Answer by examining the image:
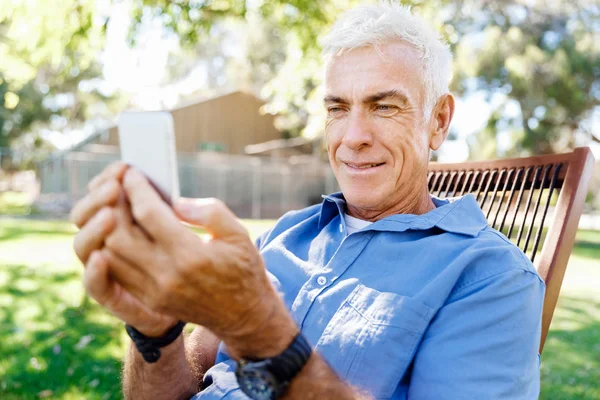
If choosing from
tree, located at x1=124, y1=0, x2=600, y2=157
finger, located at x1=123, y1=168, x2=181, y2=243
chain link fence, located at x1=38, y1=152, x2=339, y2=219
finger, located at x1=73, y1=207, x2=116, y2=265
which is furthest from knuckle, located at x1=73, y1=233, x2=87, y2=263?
chain link fence, located at x1=38, y1=152, x2=339, y2=219

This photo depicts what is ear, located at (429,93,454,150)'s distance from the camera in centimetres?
210

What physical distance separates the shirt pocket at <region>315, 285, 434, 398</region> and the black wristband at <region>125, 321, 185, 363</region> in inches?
17.4

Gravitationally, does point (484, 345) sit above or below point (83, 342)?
above

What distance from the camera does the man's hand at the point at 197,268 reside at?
0.95 m

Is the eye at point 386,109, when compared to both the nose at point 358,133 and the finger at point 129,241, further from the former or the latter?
the finger at point 129,241

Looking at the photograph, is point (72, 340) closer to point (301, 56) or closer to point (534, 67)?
point (301, 56)

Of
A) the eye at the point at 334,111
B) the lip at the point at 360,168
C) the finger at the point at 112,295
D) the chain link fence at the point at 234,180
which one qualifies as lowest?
the chain link fence at the point at 234,180

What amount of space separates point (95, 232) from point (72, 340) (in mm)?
4054

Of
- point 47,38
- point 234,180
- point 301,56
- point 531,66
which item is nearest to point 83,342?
point 47,38

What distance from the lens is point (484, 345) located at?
1.43 m

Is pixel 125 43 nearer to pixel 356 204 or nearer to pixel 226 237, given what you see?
pixel 356 204

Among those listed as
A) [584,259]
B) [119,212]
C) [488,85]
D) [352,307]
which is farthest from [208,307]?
[488,85]

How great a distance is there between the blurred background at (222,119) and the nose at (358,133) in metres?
0.48

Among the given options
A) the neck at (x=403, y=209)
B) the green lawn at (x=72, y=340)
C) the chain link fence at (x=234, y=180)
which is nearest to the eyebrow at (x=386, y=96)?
the neck at (x=403, y=209)
